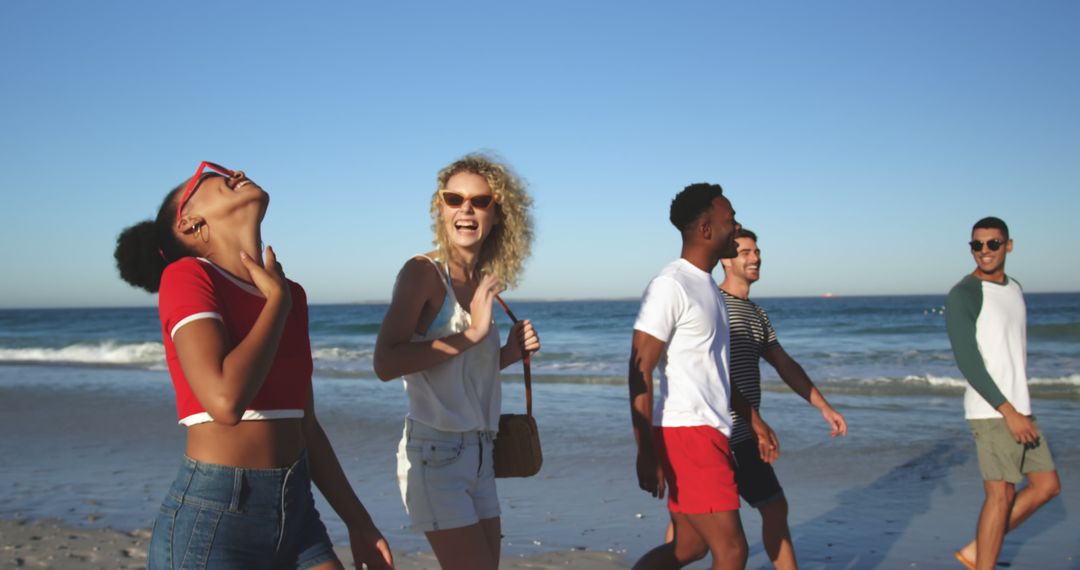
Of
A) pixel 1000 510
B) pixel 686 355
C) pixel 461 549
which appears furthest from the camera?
pixel 1000 510

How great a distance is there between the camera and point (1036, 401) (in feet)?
40.4

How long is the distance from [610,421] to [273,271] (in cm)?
879

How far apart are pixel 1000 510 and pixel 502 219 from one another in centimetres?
313

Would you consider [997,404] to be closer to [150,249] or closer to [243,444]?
[243,444]

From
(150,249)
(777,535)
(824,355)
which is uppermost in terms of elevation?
(150,249)

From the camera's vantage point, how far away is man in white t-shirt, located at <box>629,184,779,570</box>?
3.39 m

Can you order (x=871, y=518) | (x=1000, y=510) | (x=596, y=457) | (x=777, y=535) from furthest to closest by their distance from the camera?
(x=596, y=457)
(x=871, y=518)
(x=1000, y=510)
(x=777, y=535)

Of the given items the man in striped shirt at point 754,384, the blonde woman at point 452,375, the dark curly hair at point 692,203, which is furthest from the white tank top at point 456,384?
the man in striped shirt at point 754,384

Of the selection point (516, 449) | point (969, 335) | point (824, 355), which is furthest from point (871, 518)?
point (824, 355)

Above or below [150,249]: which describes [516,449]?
Answer: below

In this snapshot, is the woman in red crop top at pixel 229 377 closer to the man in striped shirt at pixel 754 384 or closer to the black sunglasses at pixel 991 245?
the man in striped shirt at pixel 754 384

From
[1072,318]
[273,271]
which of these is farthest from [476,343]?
[1072,318]

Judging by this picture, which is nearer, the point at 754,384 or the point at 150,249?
the point at 150,249

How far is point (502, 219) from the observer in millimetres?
3371
